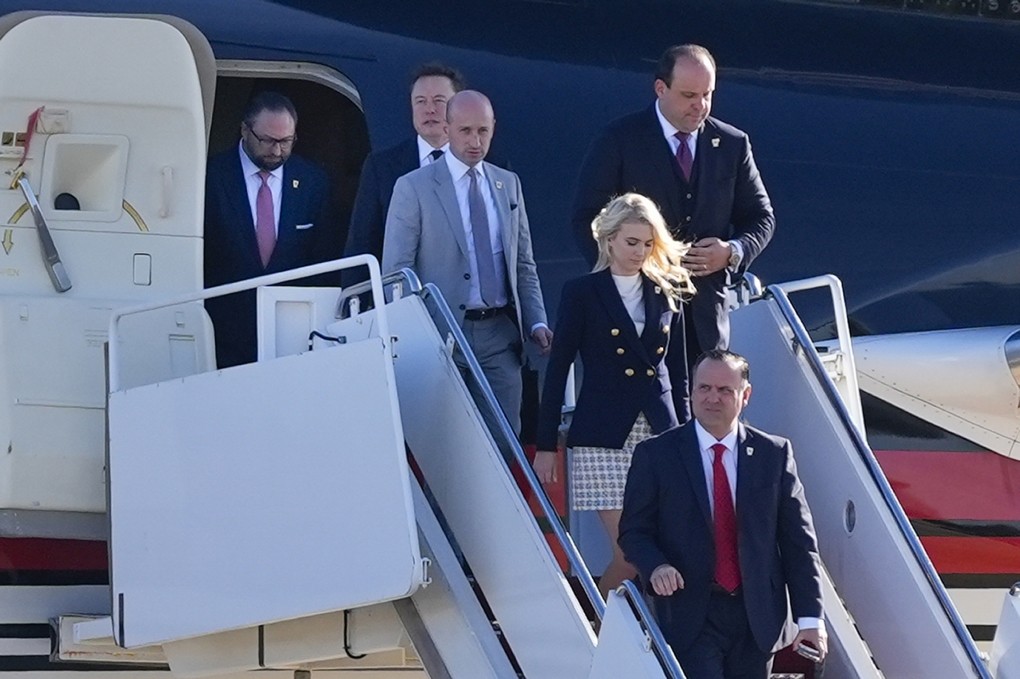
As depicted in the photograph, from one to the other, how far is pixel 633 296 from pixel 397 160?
4.10 ft

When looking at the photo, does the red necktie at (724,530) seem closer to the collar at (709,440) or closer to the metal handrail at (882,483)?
the collar at (709,440)

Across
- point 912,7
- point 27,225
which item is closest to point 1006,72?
point 912,7

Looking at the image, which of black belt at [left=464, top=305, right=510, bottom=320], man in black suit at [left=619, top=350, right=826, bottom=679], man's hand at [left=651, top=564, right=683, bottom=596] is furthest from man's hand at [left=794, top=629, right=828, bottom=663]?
black belt at [left=464, top=305, right=510, bottom=320]

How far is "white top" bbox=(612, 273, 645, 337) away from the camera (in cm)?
556

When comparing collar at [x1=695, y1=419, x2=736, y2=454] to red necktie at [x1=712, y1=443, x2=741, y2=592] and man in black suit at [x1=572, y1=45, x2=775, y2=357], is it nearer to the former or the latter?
red necktie at [x1=712, y1=443, x2=741, y2=592]

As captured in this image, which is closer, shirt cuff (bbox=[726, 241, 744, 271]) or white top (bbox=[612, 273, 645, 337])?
white top (bbox=[612, 273, 645, 337])

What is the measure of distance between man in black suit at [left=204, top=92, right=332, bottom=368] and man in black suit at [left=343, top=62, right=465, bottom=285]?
0.22 meters

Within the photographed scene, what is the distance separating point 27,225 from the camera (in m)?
6.35

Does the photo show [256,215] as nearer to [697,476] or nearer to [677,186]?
[677,186]

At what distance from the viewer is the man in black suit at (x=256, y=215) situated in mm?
6469

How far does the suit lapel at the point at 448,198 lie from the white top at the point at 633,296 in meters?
0.70

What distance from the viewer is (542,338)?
6.07m

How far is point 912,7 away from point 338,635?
13.7ft

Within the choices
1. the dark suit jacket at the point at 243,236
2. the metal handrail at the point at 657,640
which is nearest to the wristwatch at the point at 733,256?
the metal handrail at the point at 657,640
